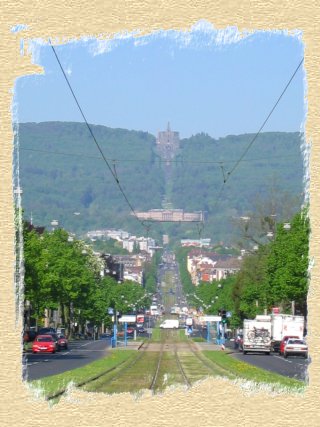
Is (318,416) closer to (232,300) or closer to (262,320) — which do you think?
(262,320)

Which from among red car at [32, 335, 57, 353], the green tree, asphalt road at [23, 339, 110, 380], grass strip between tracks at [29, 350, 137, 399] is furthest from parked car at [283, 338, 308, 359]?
grass strip between tracks at [29, 350, 137, 399]

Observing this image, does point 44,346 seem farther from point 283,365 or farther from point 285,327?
point 283,365

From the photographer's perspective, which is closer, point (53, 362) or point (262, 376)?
point (262, 376)

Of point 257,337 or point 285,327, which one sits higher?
point 285,327

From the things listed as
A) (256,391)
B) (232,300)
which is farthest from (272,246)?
(256,391)

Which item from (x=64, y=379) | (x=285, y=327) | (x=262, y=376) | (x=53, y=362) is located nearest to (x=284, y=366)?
(x=53, y=362)

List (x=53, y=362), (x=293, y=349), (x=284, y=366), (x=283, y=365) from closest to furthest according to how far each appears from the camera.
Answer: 1. (x=284, y=366)
2. (x=283, y=365)
3. (x=53, y=362)
4. (x=293, y=349)

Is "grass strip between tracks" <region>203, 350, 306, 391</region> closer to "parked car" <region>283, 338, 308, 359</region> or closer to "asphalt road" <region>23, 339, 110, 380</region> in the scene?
"asphalt road" <region>23, 339, 110, 380</region>

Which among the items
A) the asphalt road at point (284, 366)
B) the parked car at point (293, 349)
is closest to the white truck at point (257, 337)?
the parked car at point (293, 349)
